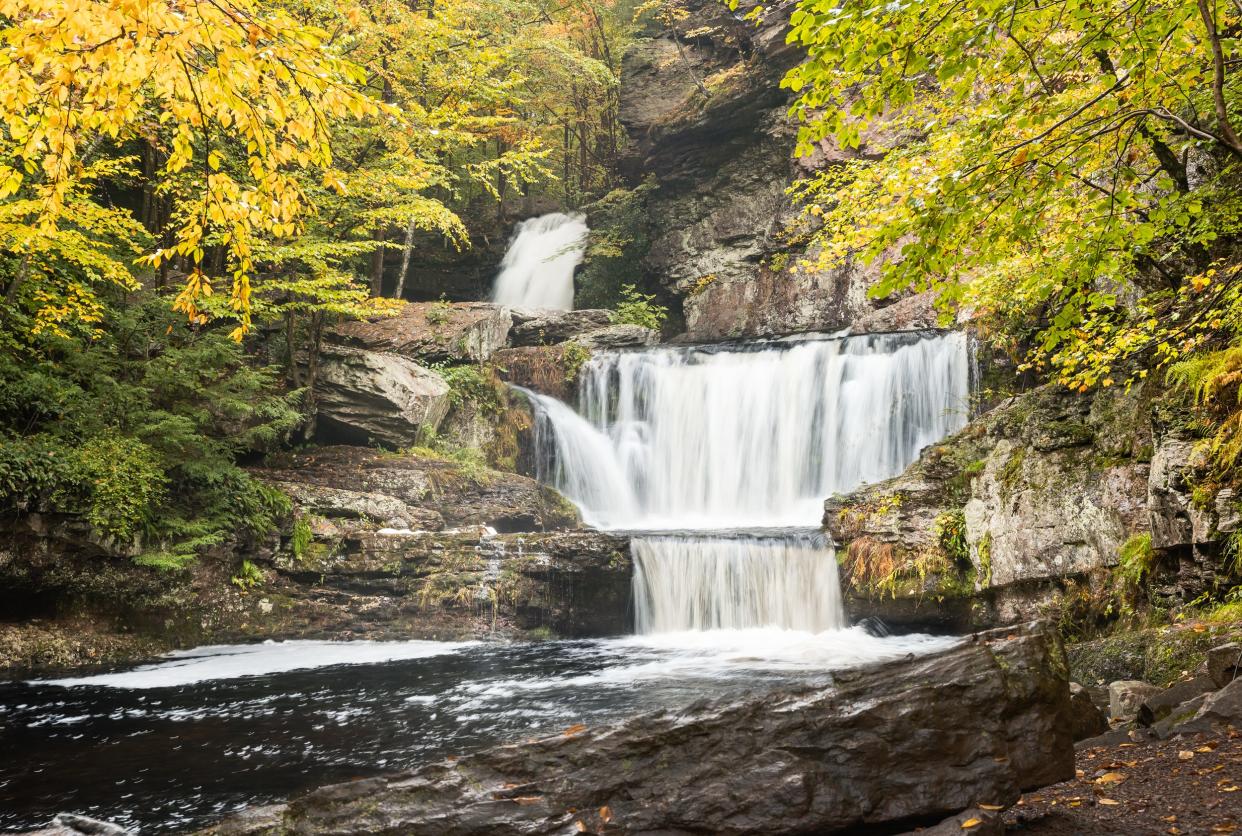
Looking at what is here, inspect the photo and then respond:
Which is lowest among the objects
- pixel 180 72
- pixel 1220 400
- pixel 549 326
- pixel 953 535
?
pixel 953 535

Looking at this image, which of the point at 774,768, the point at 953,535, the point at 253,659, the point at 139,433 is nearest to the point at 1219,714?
the point at 774,768

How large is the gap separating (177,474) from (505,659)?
553cm

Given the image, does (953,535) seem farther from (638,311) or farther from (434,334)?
(638,311)

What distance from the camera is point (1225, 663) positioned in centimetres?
461

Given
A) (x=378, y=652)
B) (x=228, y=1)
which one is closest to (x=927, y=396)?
(x=378, y=652)

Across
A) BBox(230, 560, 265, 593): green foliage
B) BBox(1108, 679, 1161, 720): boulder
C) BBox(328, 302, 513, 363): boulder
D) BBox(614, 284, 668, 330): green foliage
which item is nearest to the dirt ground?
BBox(1108, 679, 1161, 720): boulder

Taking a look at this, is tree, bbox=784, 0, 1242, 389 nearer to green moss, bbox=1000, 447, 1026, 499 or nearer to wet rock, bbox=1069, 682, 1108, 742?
green moss, bbox=1000, 447, 1026, 499

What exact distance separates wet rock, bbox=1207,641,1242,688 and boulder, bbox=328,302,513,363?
14.6m

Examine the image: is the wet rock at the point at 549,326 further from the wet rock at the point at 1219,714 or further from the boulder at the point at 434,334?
the wet rock at the point at 1219,714

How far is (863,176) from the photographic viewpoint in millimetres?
8625

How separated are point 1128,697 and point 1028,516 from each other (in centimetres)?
352

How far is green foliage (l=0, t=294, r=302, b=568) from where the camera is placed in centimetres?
943

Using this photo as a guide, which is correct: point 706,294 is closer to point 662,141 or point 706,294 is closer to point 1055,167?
point 662,141

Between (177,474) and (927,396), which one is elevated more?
(927,396)
